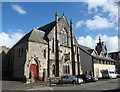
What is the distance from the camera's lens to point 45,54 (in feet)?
90.4

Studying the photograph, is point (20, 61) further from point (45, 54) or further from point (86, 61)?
point (86, 61)

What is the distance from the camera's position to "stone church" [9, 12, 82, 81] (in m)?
24.2

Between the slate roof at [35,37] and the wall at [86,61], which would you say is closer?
the slate roof at [35,37]

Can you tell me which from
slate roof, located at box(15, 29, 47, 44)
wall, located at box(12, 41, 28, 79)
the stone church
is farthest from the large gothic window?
wall, located at box(12, 41, 28, 79)

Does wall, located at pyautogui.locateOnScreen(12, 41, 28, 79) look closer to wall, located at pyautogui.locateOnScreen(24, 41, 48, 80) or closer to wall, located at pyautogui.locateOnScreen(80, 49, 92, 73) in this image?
wall, located at pyautogui.locateOnScreen(24, 41, 48, 80)

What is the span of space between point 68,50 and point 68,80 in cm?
1335

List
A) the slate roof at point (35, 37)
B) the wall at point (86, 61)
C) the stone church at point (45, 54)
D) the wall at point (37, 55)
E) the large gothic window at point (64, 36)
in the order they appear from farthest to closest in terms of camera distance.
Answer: the wall at point (86, 61), the large gothic window at point (64, 36), the slate roof at point (35, 37), the stone church at point (45, 54), the wall at point (37, 55)

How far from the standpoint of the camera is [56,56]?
97.2 feet

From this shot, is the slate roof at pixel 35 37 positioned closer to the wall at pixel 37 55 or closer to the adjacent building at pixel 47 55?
the adjacent building at pixel 47 55

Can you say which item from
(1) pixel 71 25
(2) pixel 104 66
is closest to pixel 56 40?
(1) pixel 71 25

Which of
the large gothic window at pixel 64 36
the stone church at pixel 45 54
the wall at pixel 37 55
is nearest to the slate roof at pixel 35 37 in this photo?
the stone church at pixel 45 54

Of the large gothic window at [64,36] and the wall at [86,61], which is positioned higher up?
the large gothic window at [64,36]

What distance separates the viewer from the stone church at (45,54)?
79.4 feet

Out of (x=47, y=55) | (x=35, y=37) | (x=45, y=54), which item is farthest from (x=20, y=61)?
(x=35, y=37)
